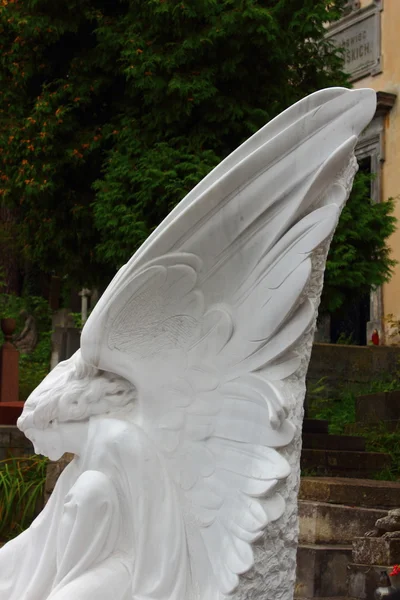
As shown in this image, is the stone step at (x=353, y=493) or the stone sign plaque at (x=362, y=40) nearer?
the stone step at (x=353, y=493)

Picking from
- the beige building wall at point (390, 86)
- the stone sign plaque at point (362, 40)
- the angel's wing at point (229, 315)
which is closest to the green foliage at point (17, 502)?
the angel's wing at point (229, 315)

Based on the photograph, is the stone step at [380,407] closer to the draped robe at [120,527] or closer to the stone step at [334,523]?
the stone step at [334,523]

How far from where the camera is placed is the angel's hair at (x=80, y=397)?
344cm

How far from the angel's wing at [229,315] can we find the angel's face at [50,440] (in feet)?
1.00

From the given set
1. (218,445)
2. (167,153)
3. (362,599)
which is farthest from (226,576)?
(167,153)

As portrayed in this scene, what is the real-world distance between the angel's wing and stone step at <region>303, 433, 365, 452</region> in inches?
177

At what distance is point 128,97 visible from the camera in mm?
9172

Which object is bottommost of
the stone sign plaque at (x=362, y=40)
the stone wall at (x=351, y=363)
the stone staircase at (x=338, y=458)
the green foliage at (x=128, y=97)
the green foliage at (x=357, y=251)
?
the stone staircase at (x=338, y=458)

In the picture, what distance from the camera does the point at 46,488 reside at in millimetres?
7816

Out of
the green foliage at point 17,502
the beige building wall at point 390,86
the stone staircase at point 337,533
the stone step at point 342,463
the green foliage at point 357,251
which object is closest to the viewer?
the stone staircase at point 337,533

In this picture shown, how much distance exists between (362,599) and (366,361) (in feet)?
20.5

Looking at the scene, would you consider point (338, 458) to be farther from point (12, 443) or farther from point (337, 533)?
point (12, 443)

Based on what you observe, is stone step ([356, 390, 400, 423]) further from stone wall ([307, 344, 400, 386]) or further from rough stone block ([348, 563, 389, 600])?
rough stone block ([348, 563, 389, 600])

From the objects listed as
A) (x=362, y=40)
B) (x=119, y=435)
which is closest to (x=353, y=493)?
(x=119, y=435)
